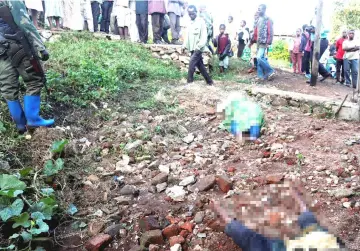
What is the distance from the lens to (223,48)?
7891mm

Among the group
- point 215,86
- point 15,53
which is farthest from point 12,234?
point 215,86

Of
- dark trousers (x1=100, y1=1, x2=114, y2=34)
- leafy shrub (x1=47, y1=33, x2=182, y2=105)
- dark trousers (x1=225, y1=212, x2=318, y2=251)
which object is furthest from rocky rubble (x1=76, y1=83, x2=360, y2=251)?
dark trousers (x1=100, y1=1, x2=114, y2=34)

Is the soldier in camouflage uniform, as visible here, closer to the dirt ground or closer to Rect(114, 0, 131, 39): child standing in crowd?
the dirt ground

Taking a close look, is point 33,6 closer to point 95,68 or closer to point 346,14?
point 95,68

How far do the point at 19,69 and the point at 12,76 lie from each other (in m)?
0.10

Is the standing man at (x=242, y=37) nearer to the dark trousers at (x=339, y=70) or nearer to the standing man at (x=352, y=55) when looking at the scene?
the dark trousers at (x=339, y=70)

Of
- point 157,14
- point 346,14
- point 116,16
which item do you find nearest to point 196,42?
point 157,14

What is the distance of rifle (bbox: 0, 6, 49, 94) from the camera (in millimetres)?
3238

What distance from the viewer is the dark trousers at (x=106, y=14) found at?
819cm

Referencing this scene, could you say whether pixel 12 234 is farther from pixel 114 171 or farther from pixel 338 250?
pixel 338 250

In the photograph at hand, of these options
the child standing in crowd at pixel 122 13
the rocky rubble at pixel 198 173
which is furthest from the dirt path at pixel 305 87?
the child standing in crowd at pixel 122 13

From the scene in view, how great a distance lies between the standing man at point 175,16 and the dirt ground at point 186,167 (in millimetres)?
4593

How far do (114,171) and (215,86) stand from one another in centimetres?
355

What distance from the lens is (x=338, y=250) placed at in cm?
148
